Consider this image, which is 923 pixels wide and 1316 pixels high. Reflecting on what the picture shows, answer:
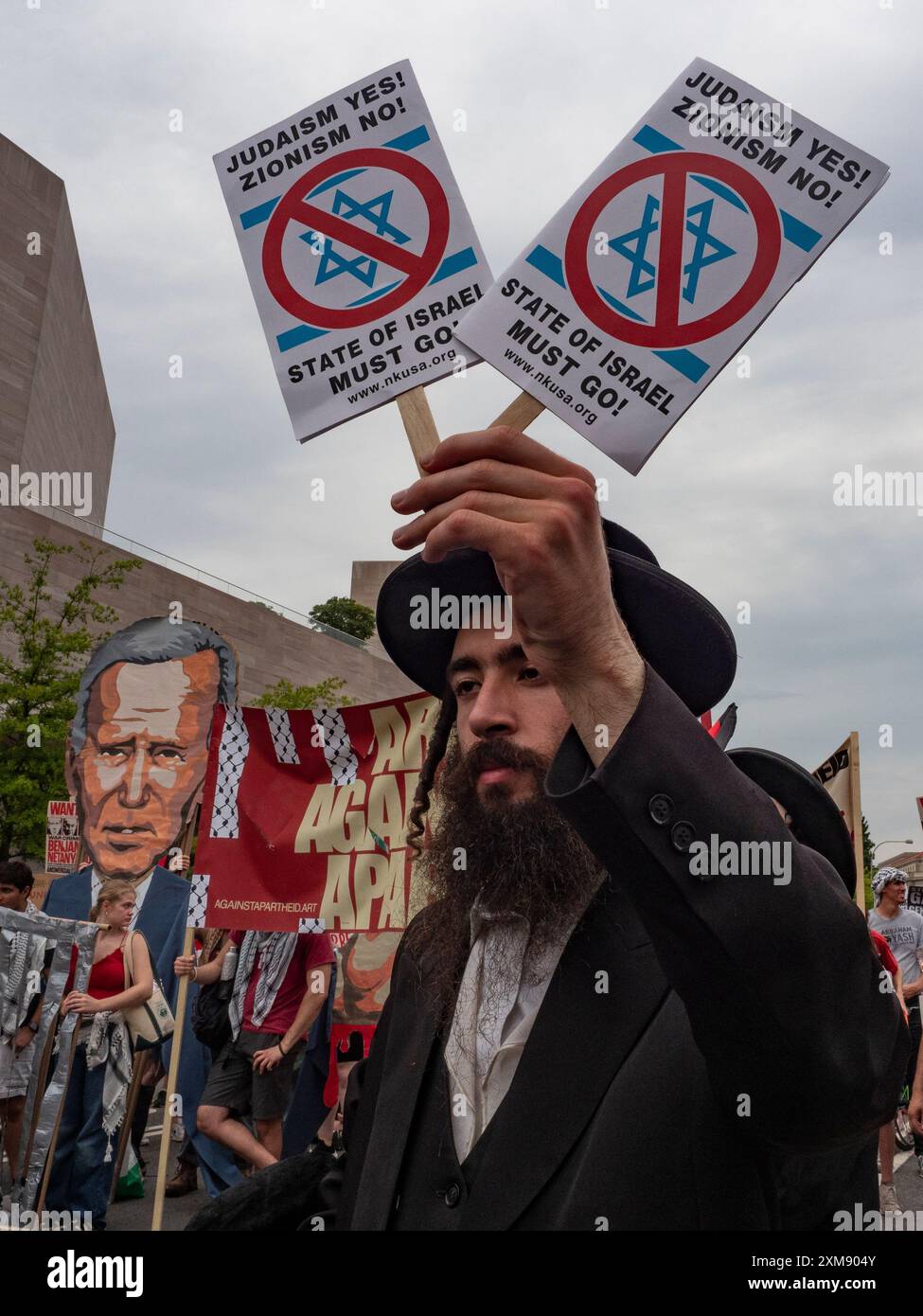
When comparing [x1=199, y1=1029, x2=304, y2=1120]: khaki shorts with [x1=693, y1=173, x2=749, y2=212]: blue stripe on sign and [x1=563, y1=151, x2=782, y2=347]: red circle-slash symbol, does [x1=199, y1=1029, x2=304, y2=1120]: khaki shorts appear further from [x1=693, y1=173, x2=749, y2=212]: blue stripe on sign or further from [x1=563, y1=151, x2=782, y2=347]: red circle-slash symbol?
[x1=693, y1=173, x2=749, y2=212]: blue stripe on sign

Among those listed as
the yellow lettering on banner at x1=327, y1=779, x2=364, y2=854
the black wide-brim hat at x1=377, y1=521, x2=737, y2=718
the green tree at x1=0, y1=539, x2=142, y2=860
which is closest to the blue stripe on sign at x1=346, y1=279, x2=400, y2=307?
the black wide-brim hat at x1=377, y1=521, x2=737, y2=718

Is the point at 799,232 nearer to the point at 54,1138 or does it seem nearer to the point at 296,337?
the point at 296,337

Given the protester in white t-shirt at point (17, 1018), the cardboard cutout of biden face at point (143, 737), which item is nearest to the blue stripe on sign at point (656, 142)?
the protester in white t-shirt at point (17, 1018)

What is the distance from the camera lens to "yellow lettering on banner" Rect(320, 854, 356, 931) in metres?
6.43

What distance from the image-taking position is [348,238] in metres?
2.30

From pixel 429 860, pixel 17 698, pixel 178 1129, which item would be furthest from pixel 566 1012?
pixel 17 698

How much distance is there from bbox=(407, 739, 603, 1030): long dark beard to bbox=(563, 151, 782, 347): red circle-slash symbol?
0.78 meters

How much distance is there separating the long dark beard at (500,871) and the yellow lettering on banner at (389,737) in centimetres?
445

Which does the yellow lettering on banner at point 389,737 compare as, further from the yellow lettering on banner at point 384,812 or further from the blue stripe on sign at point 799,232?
the blue stripe on sign at point 799,232

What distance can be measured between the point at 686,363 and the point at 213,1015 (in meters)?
6.16

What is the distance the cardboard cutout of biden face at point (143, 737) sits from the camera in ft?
26.1

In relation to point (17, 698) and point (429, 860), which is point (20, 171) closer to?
point (17, 698)

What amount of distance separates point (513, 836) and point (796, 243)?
116cm

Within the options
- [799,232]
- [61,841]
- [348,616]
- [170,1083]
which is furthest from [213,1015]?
[348,616]
